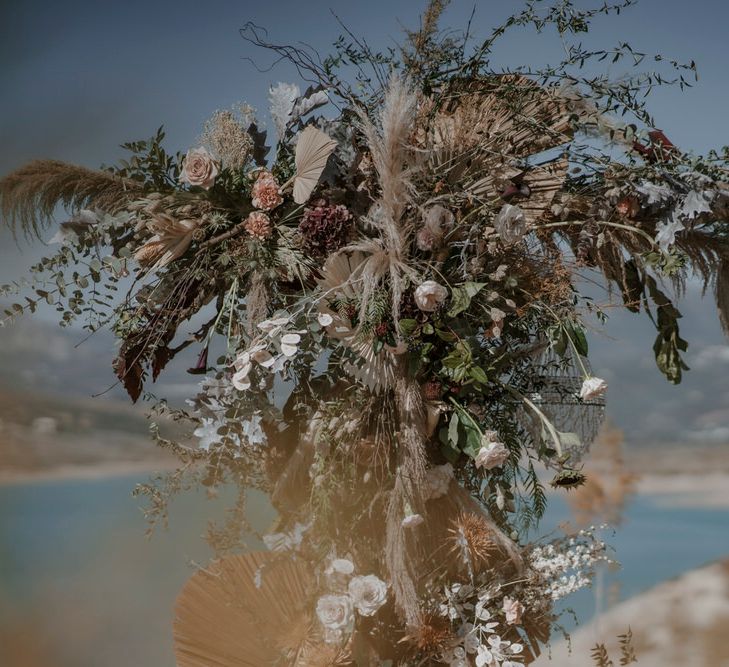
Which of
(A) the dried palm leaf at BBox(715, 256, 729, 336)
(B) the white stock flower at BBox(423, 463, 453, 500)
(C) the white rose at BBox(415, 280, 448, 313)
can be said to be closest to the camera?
(C) the white rose at BBox(415, 280, 448, 313)

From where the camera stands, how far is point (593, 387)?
143 cm

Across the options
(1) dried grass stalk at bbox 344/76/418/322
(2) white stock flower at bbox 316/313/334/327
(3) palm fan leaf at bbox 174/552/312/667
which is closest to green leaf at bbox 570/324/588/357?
A: (1) dried grass stalk at bbox 344/76/418/322

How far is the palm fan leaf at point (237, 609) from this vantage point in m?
1.53

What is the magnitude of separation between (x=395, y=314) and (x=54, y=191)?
0.74m

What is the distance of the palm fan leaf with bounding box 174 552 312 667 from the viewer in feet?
5.02

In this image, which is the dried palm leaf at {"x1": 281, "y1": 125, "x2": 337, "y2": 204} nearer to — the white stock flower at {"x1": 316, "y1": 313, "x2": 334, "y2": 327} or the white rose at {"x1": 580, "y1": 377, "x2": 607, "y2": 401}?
the white stock flower at {"x1": 316, "y1": 313, "x2": 334, "y2": 327}

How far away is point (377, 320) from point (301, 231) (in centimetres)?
22

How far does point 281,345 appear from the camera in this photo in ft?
4.69

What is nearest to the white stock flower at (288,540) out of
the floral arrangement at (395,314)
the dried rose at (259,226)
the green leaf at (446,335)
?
the floral arrangement at (395,314)

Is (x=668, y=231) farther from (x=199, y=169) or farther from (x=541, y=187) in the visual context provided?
(x=199, y=169)

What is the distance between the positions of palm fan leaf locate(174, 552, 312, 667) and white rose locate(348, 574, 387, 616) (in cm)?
12

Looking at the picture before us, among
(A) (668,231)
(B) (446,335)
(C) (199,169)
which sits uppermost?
(C) (199,169)

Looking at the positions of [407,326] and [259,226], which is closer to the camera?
[407,326]

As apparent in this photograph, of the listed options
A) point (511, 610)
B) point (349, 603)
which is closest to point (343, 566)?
point (349, 603)
